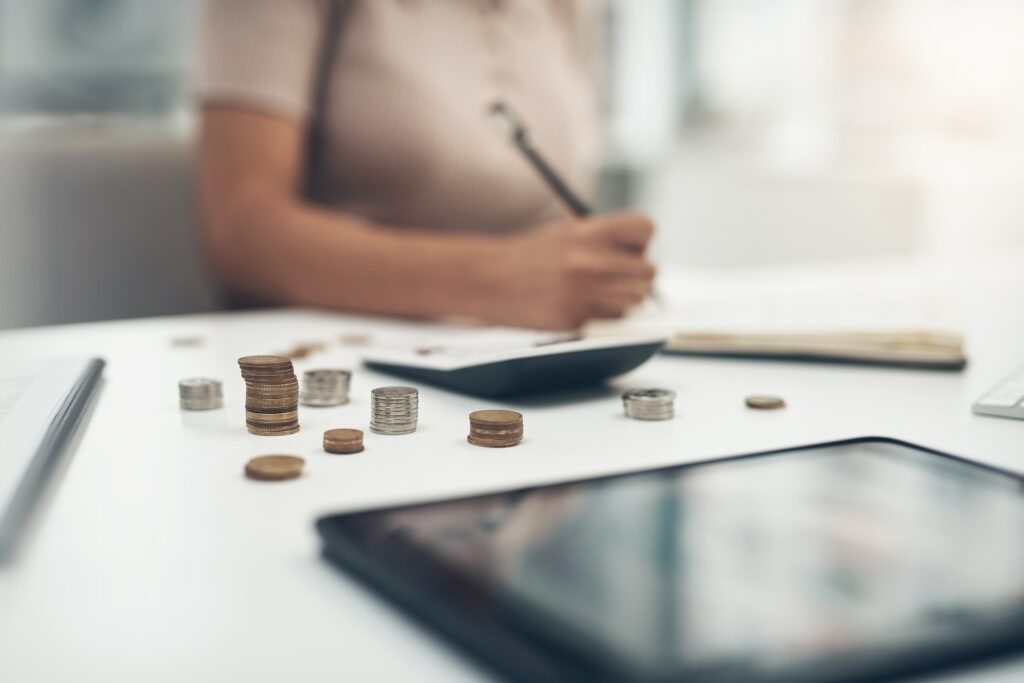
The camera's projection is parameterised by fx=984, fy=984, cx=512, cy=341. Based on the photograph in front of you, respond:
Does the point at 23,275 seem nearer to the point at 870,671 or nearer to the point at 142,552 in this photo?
the point at 142,552

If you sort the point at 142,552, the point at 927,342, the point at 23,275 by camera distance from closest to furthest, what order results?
the point at 142,552 → the point at 927,342 → the point at 23,275

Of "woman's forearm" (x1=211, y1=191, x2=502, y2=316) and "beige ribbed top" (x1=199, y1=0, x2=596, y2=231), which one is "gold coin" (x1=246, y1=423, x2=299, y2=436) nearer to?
"woman's forearm" (x1=211, y1=191, x2=502, y2=316)

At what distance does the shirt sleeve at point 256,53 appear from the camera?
3.58 ft

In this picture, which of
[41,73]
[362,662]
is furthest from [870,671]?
[41,73]

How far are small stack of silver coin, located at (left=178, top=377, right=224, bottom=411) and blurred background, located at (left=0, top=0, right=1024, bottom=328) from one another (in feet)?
2.78

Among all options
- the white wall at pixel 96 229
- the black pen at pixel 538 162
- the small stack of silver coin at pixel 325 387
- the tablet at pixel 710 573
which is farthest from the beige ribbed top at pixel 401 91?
the tablet at pixel 710 573

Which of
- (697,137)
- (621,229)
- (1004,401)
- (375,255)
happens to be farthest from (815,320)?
(697,137)

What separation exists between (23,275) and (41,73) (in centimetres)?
164

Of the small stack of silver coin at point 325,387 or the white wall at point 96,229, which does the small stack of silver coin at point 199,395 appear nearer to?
the small stack of silver coin at point 325,387

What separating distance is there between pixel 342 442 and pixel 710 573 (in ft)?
0.77

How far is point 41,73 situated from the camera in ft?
8.63

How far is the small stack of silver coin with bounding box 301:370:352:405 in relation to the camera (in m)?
0.56

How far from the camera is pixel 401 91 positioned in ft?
3.86

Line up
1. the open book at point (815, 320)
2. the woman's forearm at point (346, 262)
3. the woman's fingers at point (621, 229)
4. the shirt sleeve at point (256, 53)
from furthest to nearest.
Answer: the shirt sleeve at point (256, 53) → the woman's forearm at point (346, 262) → the woman's fingers at point (621, 229) → the open book at point (815, 320)
